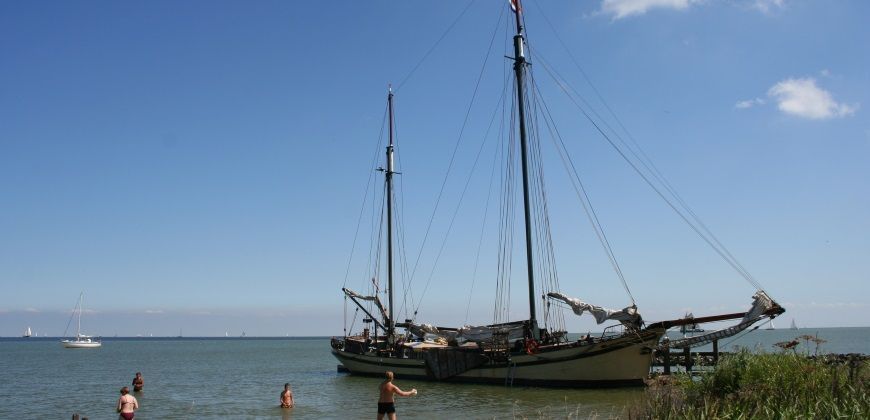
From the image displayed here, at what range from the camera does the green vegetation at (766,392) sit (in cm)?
1124

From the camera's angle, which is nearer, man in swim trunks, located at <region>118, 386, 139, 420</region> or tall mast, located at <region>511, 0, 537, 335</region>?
man in swim trunks, located at <region>118, 386, 139, 420</region>

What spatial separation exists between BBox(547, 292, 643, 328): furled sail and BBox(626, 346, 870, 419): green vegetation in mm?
13070

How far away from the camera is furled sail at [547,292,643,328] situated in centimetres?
3200

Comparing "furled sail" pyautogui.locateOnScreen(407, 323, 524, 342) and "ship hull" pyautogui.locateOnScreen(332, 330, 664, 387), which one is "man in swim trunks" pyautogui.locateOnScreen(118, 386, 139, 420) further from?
"furled sail" pyautogui.locateOnScreen(407, 323, 524, 342)

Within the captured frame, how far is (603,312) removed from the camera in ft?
110

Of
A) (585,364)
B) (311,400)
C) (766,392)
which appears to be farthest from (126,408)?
(585,364)

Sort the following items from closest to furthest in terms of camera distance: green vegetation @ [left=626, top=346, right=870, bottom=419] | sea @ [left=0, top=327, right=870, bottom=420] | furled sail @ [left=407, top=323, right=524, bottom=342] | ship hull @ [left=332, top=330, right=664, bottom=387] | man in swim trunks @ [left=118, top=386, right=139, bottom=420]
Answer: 1. green vegetation @ [left=626, top=346, right=870, bottom=419]
2. man in swim trunks @ [left=118, top=386, right=139, bottom=420]
3. sea @ [left=0, top=327, right=870, bottom=420]
4. ship hull @ [left=332, top=330, right=664, bottom=387]
5. furled sail @ [left=407, top=323, right=524, bottom=342]

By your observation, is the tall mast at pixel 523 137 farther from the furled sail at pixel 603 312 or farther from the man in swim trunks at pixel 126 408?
the man in swim trunks at pixel 126 408

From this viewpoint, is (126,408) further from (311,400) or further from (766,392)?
(766,392)

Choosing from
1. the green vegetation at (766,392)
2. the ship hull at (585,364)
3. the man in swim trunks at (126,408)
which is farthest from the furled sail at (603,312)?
the man in swim trunks at (126,408)

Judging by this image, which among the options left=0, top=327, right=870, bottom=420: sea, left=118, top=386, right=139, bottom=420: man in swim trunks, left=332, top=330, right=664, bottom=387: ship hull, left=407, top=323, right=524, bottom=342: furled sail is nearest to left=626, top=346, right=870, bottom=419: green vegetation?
left=0, top=327, right=870, bottom=420: sea

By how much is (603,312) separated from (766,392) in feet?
64.5

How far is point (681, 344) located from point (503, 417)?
12.7m

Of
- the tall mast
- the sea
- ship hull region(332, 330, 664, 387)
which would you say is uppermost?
the tall mast
